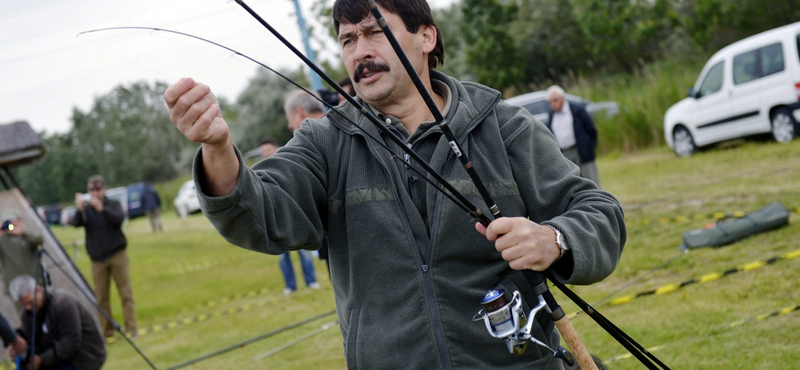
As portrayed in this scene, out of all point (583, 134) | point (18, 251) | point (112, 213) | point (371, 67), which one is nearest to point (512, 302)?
point (371, 67)

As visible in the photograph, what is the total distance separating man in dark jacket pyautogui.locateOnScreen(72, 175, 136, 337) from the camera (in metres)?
11.6

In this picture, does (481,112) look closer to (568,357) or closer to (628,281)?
(568,357)

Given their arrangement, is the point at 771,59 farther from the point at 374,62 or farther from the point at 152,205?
the point at 152,205

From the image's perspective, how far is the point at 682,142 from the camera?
58.7 feet

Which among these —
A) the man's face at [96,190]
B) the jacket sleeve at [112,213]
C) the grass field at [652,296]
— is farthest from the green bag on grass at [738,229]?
the man's face at [96,190]

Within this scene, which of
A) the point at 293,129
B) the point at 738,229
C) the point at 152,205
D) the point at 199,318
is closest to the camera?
the point at 293,129

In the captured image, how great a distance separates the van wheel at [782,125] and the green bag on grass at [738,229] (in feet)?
21.5

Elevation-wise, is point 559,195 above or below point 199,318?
above

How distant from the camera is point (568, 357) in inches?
103

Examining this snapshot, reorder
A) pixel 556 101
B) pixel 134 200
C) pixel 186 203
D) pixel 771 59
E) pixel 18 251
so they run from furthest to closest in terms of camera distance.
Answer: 1. pixel 134 200
2. pixel 186 203
3. pixel 771 59
4. pixel 556 101
5. pixel 18 251

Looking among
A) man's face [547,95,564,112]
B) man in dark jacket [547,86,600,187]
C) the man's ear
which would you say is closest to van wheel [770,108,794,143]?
man in dark jacket [547,86,600,187]

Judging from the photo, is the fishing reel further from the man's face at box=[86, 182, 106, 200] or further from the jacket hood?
the man's face at box=[86, 182, 106, 200]

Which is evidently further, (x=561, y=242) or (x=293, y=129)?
(x=293, y=129)

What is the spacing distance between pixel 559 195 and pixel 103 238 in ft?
32.8
